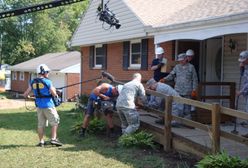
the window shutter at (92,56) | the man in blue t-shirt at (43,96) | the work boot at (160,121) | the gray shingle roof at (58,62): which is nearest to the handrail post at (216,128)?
the work boot at (160,121)

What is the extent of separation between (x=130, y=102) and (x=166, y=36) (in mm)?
3065

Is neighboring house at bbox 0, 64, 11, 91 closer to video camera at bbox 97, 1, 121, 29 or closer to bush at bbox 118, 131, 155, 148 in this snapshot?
video camera at bbox 97, 1, 121, 29

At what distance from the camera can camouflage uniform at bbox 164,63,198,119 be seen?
9730mm

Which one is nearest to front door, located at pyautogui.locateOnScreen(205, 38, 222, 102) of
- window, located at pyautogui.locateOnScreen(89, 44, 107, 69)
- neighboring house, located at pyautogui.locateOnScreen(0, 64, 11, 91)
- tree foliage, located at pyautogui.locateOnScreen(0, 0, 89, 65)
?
window, located at pyautogui.locateOnScreen(89, 44, 107, 69)

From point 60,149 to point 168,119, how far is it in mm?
2421

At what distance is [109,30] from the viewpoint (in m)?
17.7

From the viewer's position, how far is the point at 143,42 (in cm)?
1577

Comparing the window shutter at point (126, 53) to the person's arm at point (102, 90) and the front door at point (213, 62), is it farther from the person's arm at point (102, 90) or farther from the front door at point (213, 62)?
the person's arm at point (102, 90)

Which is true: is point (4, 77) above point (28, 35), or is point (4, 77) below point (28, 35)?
below

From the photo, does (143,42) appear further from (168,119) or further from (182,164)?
(182,164)

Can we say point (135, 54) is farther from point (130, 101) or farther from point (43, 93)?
point (43, 93)

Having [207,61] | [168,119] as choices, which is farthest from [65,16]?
[168,119]

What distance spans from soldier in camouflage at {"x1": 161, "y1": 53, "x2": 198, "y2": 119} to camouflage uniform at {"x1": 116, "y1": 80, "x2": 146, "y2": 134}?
0.84 metres

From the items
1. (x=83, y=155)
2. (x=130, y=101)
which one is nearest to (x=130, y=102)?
(x=130, y=101)
